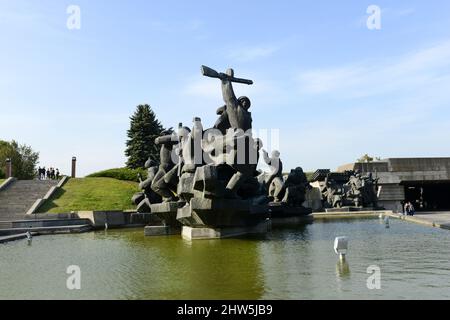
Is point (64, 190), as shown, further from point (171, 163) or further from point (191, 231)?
point (191, 231)

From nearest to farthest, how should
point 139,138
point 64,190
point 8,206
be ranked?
point 8,206, point 64,190, point 139,138

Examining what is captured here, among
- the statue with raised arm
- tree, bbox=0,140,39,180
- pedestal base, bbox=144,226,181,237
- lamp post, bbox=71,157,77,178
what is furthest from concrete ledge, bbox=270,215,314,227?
tree, bbox=0,140,39,180

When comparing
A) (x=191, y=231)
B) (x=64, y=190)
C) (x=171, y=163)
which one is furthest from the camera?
(x=64, y=190)

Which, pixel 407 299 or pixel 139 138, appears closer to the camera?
pixel 407 299

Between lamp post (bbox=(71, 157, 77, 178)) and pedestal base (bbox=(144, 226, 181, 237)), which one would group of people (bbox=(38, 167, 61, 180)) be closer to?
lamp post (bbox=(71, 157, 77, 178))

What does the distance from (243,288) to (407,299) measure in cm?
214

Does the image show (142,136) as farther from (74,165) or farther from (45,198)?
(45,198)

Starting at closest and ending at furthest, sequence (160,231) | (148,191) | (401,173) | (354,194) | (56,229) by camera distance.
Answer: (160,231) < (56,229) < (148,191) < (354,194) < (401,173)

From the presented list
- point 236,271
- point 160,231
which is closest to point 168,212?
point 160,231

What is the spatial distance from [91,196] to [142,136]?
2356 cm

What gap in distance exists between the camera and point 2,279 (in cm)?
730

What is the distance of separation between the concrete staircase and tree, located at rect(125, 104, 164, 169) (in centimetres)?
1773

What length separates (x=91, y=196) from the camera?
33.9 meters

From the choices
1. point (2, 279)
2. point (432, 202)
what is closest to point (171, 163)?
point (2, 279)
